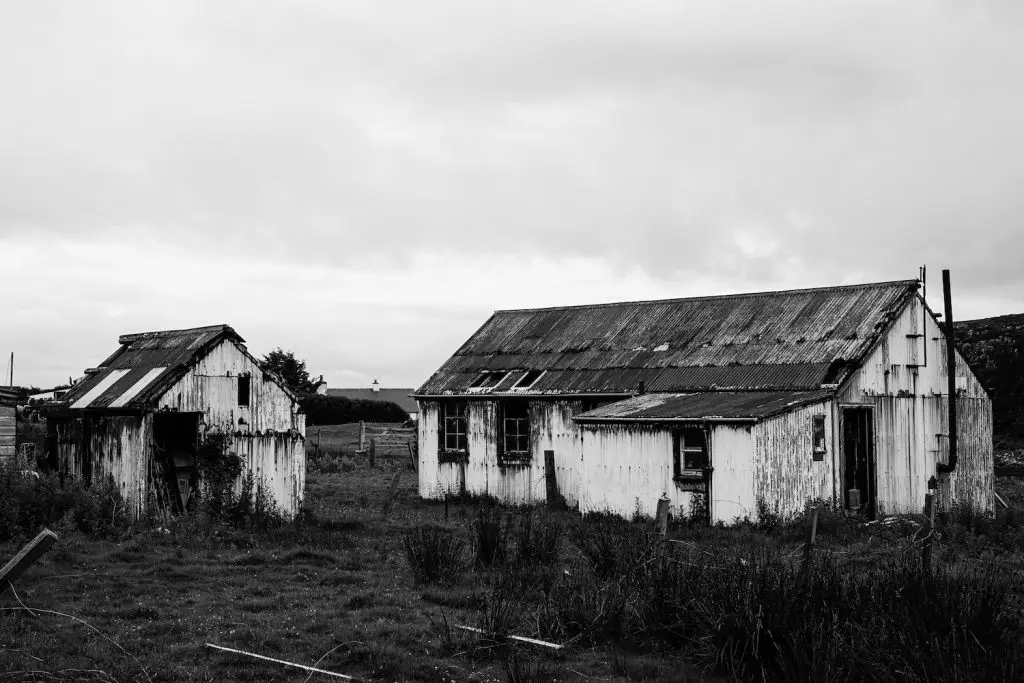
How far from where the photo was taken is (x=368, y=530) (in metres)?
18.9

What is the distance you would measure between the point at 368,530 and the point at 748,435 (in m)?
7.67

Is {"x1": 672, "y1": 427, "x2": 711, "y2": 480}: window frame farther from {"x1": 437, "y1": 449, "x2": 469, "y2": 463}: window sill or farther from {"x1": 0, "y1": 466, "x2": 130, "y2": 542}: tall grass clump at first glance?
{"x1": 0, "y1": 466, "x2": 130, "y2": 542}: tall grass clump

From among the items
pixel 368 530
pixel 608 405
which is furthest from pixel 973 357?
pixel 368 530

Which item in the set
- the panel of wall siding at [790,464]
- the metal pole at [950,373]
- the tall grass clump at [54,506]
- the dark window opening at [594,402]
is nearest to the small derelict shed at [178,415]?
the tall grass clump at [54,506]

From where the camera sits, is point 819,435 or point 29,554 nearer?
point 29,554

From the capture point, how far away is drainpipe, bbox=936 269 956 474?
74.2ft

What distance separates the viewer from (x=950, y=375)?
2345 cm

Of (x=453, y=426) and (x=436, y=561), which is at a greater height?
(x=453, y=426)

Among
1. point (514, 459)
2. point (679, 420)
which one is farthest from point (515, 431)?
point (679, 420)

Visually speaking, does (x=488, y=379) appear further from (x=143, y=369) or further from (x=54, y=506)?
(x=54, y=506)

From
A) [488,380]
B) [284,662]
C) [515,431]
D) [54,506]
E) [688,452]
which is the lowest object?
[284,662]

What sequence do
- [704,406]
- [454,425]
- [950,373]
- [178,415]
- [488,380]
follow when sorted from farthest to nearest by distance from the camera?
[488,380], [454,425], [950,373], [704,406], [178,415]

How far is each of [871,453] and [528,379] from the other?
9.30 m

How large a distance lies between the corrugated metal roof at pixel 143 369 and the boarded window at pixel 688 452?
363 inches
